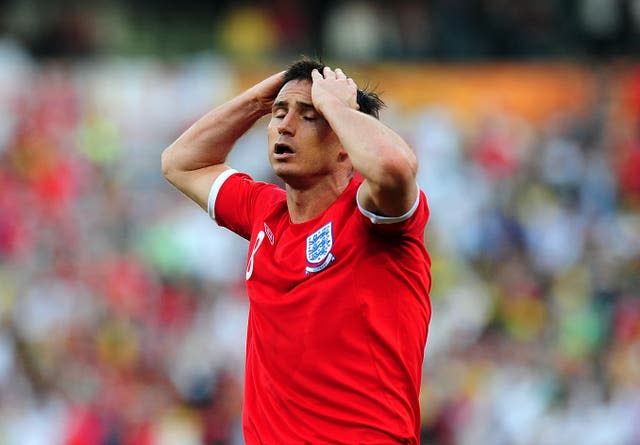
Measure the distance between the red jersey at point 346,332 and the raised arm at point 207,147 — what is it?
810 millimetres

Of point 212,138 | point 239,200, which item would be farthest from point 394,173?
point 212,138

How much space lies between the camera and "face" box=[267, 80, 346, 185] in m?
4.14

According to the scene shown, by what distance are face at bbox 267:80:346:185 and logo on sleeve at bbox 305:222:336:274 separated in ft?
0.70

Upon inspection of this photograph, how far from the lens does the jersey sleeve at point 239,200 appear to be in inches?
180

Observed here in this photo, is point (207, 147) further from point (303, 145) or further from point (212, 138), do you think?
point (303, 145)

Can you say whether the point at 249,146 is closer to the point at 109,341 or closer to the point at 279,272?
the point at 109,341

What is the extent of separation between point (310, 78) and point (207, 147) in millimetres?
712

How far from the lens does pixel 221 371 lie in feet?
35.6

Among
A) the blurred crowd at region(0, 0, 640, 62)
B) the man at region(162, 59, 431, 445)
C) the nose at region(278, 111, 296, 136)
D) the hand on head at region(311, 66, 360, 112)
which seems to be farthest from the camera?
the blurred crowd at region(0, 0, 640, 62)

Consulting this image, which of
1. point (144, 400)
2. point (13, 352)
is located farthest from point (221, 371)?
point (13, 352)

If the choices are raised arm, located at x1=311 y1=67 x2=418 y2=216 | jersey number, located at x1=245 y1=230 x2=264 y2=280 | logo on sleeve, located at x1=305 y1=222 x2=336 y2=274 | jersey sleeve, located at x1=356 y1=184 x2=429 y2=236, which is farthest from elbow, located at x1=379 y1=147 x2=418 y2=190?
jersey number, located at x1=245 y1=230 x2=264 y2=280

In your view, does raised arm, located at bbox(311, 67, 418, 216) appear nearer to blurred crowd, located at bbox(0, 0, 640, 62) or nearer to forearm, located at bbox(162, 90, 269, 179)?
forearm, located at bbox(162, 90, 269, 179)

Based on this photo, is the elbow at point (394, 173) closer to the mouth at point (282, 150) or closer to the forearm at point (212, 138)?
the mouth at point (282, 150)

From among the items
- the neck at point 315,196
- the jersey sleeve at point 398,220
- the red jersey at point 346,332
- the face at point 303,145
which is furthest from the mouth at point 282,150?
the jersey sleeve at point 398,220
